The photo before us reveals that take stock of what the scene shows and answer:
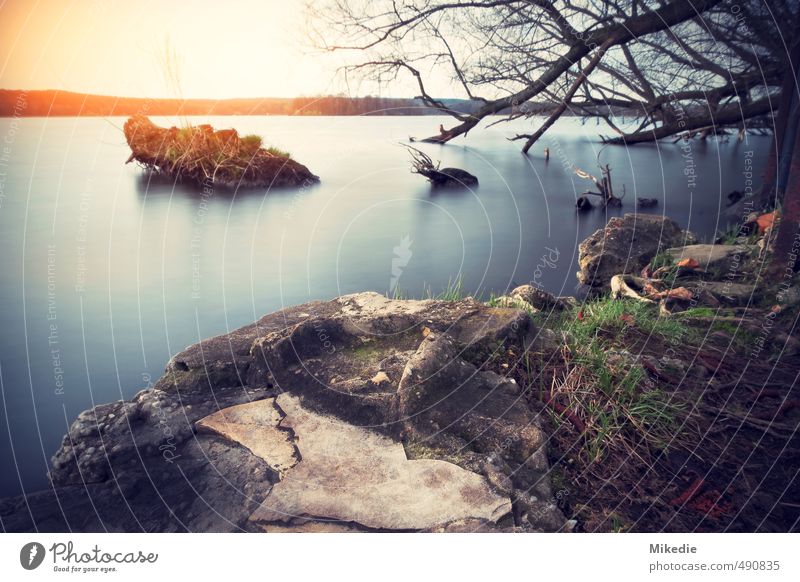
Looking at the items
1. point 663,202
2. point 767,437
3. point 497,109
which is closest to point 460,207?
point 497,109

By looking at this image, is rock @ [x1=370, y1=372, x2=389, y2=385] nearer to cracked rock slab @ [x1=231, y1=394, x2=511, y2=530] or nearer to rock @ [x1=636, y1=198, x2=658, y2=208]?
cracked rock slab @ [x1=231, y1=394, x2=511, y2=530]

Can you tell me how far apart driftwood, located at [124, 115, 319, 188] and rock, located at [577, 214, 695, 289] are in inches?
114

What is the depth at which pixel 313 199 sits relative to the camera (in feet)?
13.8

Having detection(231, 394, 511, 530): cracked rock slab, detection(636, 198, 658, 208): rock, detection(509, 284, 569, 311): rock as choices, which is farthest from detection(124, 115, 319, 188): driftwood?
detection(636, 198, 658, 208): rock

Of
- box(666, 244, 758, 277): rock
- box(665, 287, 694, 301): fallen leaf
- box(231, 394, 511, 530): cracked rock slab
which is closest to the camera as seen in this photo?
box(231, 394, 511, 530): cracked rock slab

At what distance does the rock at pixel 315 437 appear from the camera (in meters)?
1.94

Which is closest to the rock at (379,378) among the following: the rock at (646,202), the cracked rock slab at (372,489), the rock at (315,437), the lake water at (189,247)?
the rock at (315,437)

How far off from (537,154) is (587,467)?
16.8 ft

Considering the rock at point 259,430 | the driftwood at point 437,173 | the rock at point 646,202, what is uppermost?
the driftwood at point 437,173

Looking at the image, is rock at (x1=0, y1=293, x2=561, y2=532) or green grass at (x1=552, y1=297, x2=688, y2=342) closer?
rock at (x1=0, y1=293, x2=561, y2=532)
